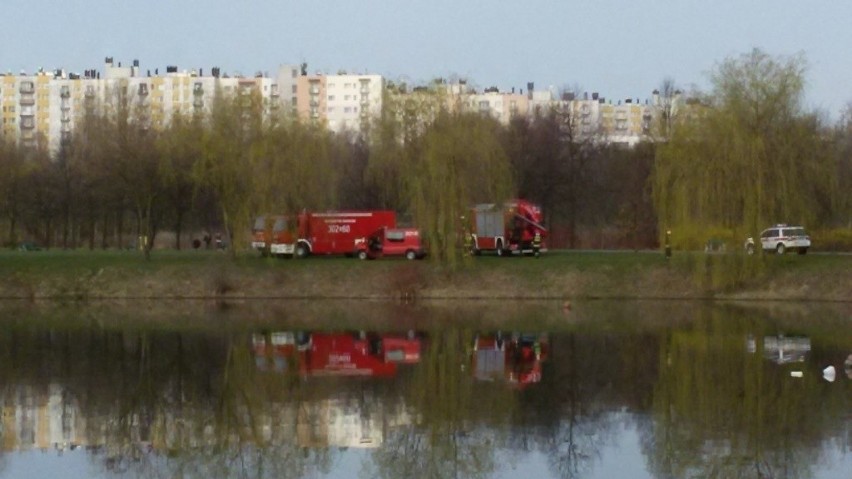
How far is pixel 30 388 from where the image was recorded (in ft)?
85.2

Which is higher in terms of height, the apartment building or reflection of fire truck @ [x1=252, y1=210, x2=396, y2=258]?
the apartment building

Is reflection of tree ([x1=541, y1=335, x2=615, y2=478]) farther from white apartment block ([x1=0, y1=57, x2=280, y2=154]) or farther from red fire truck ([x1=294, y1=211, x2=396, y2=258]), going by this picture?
white apartment block ([x1=0, y1=57, x2=280, y2=154])

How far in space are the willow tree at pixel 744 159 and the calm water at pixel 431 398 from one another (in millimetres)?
5989

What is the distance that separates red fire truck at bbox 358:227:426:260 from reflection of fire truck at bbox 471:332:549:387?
1867 centimetres

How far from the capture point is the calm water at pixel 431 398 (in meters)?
18.3

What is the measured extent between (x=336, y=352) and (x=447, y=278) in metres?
18.7

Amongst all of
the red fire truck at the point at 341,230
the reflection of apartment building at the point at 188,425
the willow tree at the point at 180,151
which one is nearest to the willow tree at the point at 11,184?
the willow tree at the point at 180,151

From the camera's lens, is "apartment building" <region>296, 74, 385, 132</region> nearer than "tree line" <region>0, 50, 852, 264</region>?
No

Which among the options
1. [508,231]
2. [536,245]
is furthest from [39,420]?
[508,231]

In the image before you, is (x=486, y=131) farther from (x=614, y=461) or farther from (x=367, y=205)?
(x=614, y=461)

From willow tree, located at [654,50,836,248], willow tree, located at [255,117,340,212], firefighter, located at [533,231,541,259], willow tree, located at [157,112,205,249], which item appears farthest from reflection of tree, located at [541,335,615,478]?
willow tree, located at [157,112,205,249]

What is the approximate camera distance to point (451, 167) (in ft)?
163

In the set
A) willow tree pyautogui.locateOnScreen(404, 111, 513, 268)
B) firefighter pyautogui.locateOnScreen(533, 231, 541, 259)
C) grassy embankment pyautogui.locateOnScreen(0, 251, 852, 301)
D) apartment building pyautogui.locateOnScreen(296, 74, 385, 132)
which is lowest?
grassy embankment pyautogui.locateOnScreen(0, 251, 852, 301)

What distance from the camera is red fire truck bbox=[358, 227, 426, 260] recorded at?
55219 mm
